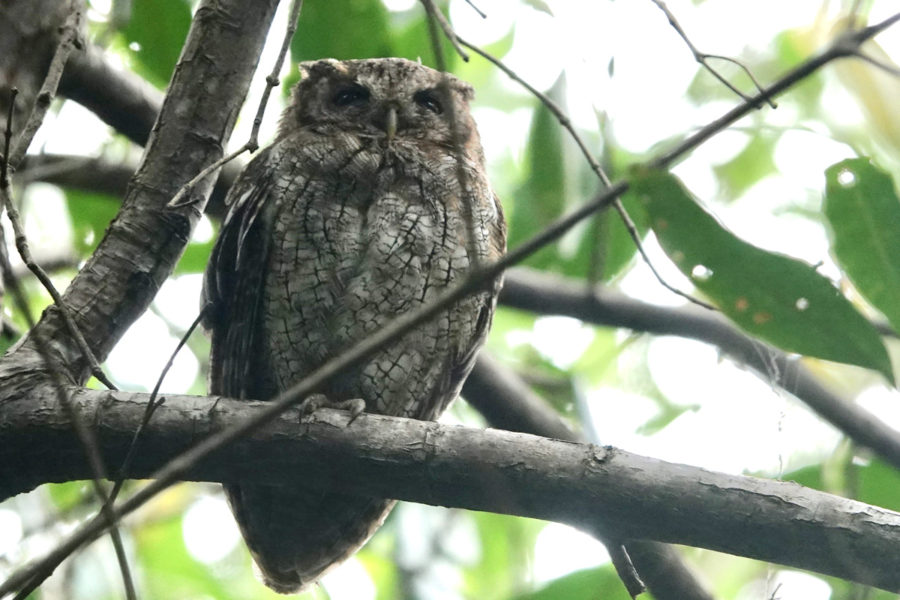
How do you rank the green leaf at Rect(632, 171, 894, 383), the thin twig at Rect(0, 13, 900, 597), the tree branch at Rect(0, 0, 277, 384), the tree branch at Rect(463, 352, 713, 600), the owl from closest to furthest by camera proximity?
the thin twig at Rect(0, 13, 900, 597) < the green leaf at Rect(632, 171, 894, 383) < the tree branch at Rect(0, 0, 277, 384) < the owl < the tree branch at Rect(463, 352, 713, 600)

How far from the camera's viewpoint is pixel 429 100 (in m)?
3.34

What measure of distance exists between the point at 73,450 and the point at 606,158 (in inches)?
71.4

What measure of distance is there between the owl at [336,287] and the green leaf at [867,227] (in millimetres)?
1244

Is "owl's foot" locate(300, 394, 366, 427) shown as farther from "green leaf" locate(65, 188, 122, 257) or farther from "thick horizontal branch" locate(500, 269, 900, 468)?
"green leaf" locate(65, 188, 122, 257)

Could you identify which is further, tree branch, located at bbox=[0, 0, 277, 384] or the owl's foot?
tree branch, located at bbox=[0, 0, 277, 384]

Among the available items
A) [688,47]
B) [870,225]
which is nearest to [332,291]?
[688,47]

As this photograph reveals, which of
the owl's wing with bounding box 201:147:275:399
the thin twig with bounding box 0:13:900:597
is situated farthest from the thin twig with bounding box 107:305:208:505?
the owl's wing with bounding box 201:147:275:399

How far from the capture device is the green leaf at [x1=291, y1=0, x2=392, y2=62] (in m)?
2.95

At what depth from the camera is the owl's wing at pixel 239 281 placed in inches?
113

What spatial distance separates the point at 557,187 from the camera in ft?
10.9

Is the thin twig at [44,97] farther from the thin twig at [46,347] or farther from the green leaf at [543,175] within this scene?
the green leaf at [543,175]

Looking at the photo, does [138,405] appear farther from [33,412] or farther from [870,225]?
[870,225]

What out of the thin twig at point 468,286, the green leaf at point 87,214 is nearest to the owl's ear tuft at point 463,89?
the green leaf at point 87,214

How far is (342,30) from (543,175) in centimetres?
84
